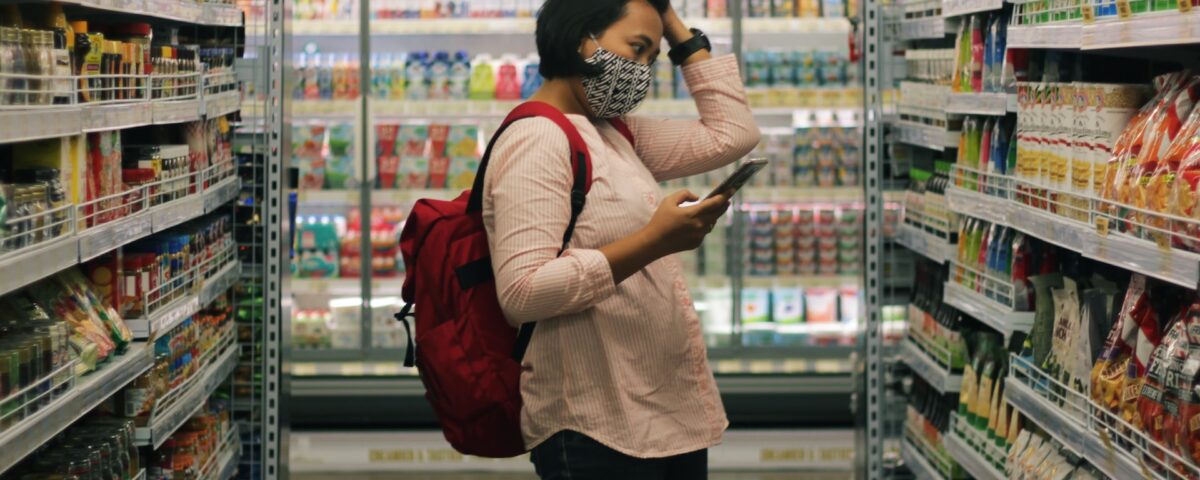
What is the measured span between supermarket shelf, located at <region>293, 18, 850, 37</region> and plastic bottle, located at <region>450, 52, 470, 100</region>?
0.46 feet

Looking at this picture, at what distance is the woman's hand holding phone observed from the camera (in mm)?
1951

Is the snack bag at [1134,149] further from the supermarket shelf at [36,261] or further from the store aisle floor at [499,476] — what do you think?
the store aisle floor at [499,476]

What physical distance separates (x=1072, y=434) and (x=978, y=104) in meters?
0.92

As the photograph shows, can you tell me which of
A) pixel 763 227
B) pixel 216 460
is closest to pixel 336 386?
pixel 763 227

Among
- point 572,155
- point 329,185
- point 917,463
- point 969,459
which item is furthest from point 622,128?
point 329,185

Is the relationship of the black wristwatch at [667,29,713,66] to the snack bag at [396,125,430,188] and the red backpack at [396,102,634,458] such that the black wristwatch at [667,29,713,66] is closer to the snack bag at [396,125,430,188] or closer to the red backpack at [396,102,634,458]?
the red backpack at [396,102,634,458]

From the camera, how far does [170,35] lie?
3.31m

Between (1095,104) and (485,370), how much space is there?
1.10 meters

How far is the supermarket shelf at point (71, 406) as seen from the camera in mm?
Answer: 1937

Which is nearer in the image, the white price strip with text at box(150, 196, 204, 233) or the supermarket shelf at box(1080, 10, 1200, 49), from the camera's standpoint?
the supermarket shelf at box(1080, 10, 1200, 49)

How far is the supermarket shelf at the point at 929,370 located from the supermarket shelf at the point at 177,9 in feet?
6.08

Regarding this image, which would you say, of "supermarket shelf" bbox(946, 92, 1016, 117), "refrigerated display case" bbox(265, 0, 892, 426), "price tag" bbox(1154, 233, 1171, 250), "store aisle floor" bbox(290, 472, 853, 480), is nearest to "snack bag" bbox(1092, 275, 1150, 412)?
"price tag" bbox(1154, 233, 1171, 250)

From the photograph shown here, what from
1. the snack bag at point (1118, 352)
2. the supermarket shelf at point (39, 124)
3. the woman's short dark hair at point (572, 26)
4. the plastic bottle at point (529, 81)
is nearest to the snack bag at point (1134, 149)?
the snack bag at point (1118, 352)

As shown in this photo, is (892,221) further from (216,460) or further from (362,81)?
(362,81)
